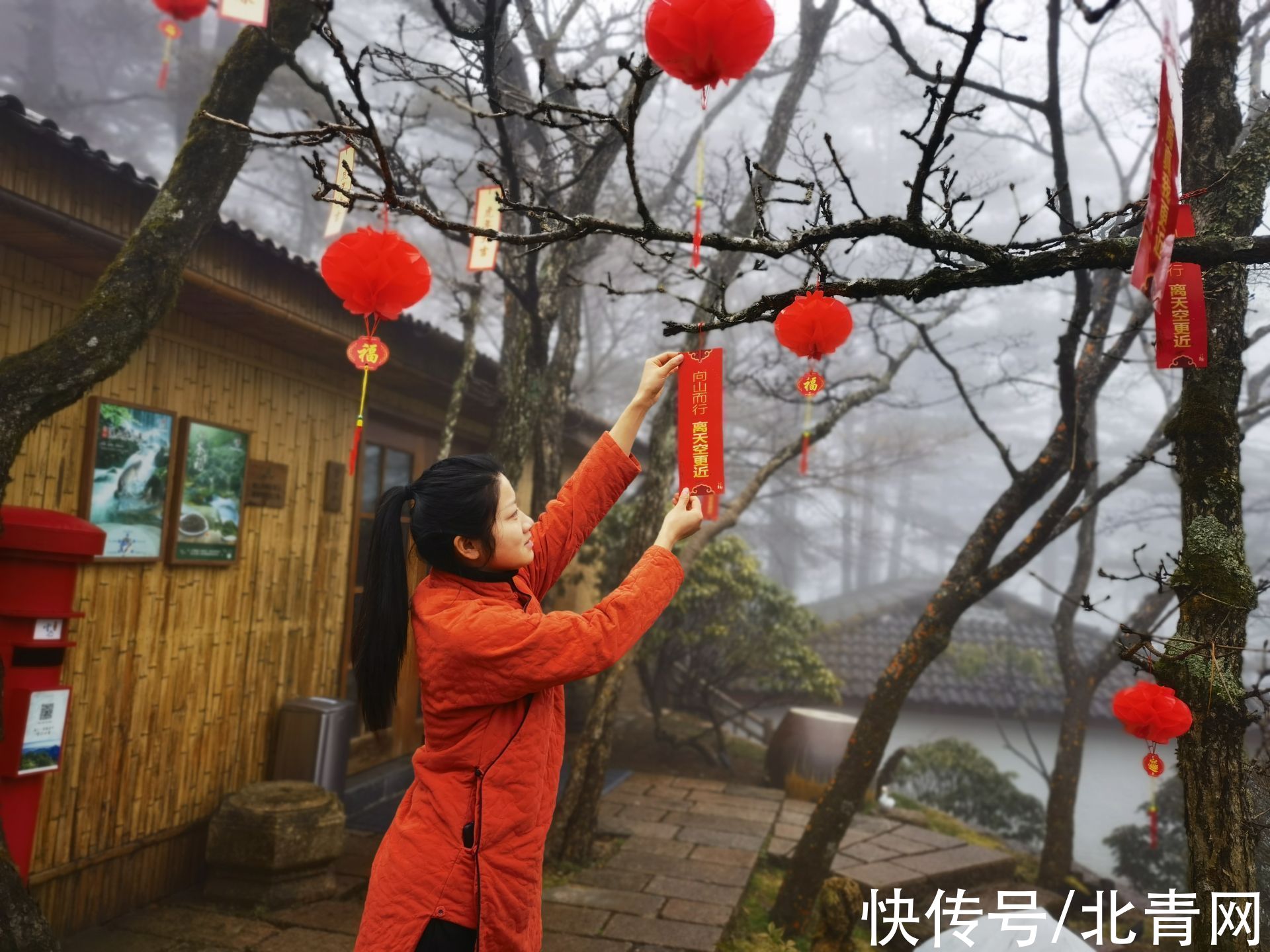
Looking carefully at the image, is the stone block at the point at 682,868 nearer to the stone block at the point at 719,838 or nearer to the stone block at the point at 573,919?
the stone block at the point at 719,838

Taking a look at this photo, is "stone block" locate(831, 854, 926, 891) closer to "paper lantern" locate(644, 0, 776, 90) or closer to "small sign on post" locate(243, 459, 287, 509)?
"small sign on post" locate(243, 459, 287, 509)

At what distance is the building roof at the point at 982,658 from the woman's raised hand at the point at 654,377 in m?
9.81

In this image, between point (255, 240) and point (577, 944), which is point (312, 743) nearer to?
point (577, 944)

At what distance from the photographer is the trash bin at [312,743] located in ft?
19.1

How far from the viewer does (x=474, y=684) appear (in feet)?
7.18

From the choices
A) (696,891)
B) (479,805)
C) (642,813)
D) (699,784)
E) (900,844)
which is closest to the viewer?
(479,805)

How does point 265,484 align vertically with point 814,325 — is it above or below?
below

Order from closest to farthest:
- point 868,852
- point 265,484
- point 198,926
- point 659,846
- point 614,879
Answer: point 198,926
point 614,879
point 265,484
point 659,846
point 868,852

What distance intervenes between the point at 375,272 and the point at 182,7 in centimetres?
146

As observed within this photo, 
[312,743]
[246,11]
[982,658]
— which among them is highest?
[246,11]

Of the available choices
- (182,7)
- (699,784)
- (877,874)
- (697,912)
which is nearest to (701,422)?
(182,7)

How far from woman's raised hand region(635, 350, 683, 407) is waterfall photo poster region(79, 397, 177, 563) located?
136 inches

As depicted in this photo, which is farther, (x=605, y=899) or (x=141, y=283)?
(x=605, y=899)

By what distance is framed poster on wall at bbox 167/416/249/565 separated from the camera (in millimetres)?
5199
